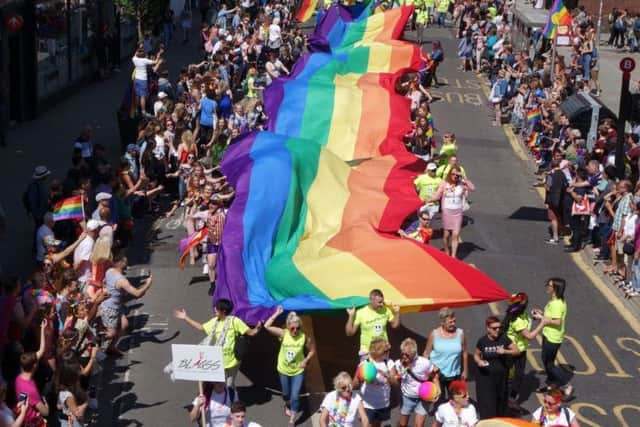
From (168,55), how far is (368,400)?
27399 millimetres

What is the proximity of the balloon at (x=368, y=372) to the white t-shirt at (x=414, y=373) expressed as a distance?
16.8 inches

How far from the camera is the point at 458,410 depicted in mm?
12898

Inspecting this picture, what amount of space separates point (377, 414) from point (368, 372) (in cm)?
57

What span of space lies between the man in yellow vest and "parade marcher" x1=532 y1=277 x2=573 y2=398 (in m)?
32.9

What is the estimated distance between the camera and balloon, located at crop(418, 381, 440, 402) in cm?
1379

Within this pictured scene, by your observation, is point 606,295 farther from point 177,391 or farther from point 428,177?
point 177,391

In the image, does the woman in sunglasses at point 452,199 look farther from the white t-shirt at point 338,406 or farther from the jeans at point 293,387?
the white t-shirt at point 338,406

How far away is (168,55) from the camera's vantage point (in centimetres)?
3984

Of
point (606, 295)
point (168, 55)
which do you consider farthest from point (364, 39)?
point (606, 295)

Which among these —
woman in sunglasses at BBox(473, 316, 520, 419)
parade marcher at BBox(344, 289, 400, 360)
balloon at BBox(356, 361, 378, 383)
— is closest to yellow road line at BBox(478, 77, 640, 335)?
woman in sunglasses at BBox(473, 316, 520, 419)

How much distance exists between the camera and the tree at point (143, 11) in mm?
36844

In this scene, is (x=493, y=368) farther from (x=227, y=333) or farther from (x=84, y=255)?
(x=84, y=255)

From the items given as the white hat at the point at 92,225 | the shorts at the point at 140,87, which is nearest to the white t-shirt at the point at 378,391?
the white hat at the point at 92,225

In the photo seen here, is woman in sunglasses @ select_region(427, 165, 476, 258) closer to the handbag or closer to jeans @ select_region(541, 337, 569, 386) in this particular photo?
the handbag
